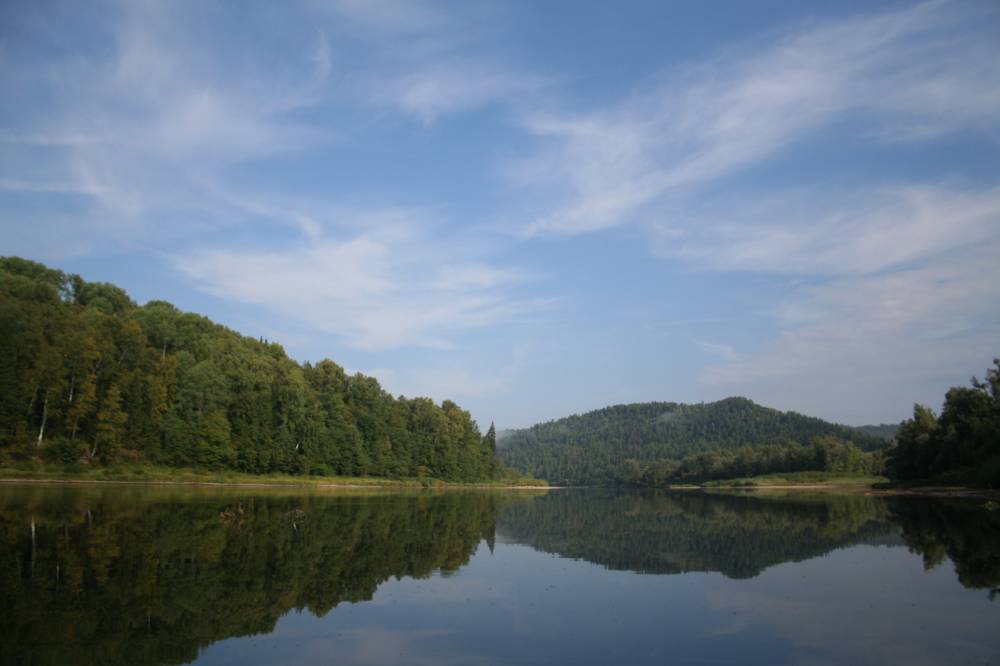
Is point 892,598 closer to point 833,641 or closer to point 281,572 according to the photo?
point 833,641

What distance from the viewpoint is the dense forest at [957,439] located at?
232 ft

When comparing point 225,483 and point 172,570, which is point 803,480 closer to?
point 225,483

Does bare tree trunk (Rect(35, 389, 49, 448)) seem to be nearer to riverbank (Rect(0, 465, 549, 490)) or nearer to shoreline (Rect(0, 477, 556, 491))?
riverbank (Rect(0, 465, 549, 490))

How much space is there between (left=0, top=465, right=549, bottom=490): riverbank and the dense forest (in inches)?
2904

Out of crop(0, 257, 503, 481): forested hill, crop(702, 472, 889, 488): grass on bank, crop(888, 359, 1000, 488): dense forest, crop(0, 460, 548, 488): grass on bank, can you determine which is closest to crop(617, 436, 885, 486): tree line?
crop(702, 472, 889, 488): grass on bank

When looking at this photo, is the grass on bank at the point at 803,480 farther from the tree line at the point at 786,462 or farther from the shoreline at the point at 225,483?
the shoreline at the point at 225,483

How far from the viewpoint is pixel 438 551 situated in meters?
24.3

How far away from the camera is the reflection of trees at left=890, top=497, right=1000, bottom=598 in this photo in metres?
18.8

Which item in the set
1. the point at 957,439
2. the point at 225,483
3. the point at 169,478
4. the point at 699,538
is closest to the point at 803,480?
the point at 957,439

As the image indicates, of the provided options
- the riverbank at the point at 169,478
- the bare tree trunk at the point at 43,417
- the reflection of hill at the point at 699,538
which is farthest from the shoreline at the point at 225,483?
the reflection of hill at the point at 699,538

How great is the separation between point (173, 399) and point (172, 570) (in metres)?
67.8

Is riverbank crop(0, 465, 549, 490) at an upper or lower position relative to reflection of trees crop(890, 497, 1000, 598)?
upper

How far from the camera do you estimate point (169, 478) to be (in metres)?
64.2

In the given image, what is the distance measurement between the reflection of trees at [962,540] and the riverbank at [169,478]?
60879 millimetres
